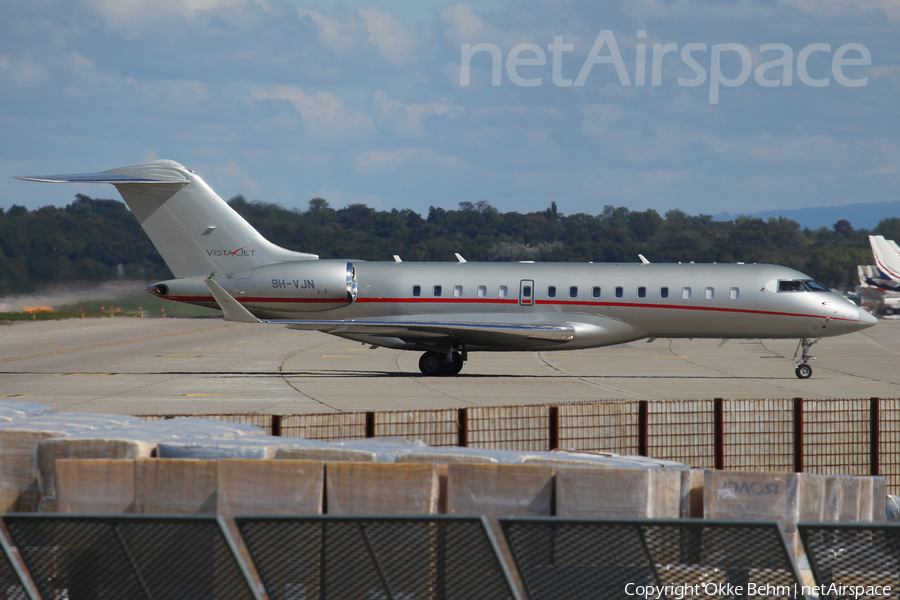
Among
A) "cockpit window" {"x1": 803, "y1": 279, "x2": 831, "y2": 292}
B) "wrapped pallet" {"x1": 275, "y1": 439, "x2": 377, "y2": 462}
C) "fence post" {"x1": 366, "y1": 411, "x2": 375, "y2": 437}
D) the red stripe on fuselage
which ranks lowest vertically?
"fence post" {"x1": 366, "y1": 411, "x2": 375, "y2": 437}

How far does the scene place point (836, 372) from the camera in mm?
23906

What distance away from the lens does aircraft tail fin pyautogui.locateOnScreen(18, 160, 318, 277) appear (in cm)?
2372

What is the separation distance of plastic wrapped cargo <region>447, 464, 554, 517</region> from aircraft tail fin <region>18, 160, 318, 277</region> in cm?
1844

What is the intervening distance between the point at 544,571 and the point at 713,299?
18.6 m

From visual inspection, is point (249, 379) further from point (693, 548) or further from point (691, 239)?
point (691, 239)

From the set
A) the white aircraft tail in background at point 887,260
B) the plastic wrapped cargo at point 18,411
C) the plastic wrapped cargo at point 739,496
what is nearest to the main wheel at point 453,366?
the plastic wrapped cargo at point 18,411

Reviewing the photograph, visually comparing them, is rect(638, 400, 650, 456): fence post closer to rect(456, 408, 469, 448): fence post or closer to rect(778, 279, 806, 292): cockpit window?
rect(456, 408, 469, 448): fence post

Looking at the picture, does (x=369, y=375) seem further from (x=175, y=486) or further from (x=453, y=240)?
(x=453, y=240)

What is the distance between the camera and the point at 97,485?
6.36 metres

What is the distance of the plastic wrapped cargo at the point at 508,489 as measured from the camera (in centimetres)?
616

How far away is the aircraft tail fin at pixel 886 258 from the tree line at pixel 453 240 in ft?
48.6

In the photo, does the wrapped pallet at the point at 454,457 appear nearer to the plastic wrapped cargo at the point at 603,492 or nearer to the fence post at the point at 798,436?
the plastic wrapped cargo at the point at 603,492

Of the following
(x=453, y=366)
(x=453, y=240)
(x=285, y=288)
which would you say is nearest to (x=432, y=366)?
(x=453, y=366)

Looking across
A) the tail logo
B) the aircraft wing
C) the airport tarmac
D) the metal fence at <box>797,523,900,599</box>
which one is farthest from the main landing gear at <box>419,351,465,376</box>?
the metal fence at <box>797,523,900,599</box>
